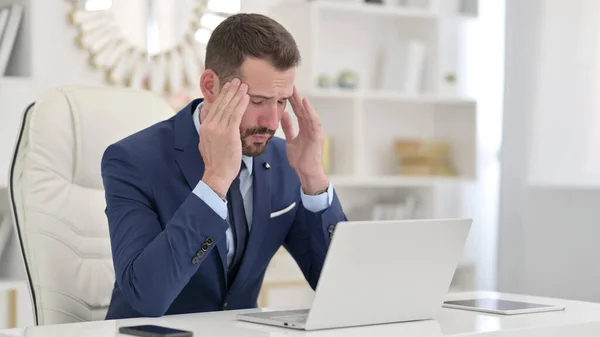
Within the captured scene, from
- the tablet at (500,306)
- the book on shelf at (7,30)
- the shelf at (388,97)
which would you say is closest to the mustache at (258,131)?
the tablet at (500,306)

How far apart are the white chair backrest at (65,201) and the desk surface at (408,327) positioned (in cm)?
47

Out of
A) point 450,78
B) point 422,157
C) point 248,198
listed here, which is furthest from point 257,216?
point 450,78

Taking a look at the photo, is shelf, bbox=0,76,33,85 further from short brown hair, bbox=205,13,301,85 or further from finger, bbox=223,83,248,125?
finger, bbox=223,83,248,125

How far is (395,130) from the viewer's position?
4516mm

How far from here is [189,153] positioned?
78.6 inches

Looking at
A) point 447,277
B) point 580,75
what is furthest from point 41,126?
point 580,75

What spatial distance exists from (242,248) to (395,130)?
102 inches

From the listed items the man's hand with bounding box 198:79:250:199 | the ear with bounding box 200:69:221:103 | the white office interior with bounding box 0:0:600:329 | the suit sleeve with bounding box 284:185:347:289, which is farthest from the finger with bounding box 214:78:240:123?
the white office interior with bounding box 0:0:600:329

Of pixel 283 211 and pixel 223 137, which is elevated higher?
pixel 223 137

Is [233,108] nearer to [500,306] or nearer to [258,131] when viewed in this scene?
[258,131]

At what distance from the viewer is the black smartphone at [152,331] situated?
55.2 inches

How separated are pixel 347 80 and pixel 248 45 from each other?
2251 millimetres

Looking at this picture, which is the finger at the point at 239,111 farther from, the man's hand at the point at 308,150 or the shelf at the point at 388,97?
the shelf at the point at 388,97

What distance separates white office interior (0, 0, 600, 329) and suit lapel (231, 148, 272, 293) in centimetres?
151
